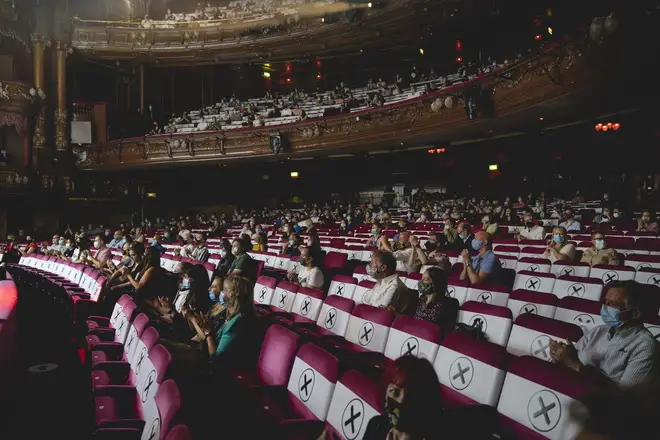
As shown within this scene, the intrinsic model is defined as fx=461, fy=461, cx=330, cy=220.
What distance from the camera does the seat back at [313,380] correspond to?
218 centimetres

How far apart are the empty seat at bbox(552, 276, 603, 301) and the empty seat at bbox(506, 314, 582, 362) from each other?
4.38 ft

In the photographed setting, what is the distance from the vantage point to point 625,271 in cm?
466

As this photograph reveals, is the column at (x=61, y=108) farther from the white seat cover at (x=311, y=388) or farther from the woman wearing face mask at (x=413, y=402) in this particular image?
the woman wearing face mask at (x=413, y=402)

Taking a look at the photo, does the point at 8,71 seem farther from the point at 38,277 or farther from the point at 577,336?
the point at 577,336

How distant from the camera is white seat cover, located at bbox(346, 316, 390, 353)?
3088mm

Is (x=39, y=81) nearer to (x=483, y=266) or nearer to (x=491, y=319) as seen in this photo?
(x=483, y=266)

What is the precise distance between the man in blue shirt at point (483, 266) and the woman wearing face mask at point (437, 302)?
3.42 ft

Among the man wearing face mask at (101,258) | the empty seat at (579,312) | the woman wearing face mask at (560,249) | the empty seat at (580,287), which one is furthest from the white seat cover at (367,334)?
the man wearing face mask at (101,258)

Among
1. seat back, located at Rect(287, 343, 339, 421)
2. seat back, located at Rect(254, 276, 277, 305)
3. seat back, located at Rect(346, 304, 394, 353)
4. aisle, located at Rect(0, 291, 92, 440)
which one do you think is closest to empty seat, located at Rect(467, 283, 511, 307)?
seat back, located at Rect(346, 304, 394, 353)

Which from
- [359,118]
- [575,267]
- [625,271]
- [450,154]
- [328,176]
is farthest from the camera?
[328,176]

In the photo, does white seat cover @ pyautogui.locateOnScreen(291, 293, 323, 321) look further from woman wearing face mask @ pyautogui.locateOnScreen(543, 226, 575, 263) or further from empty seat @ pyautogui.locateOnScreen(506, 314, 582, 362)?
woman wearing face mask @ pyautogui.locateOnScreen(543, 226, 575, 263)

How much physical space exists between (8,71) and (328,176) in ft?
42.6

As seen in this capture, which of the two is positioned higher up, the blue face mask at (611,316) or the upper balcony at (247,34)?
the upper balcony at (247,34)

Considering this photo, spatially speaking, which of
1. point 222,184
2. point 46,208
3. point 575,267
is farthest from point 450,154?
point 46,208
